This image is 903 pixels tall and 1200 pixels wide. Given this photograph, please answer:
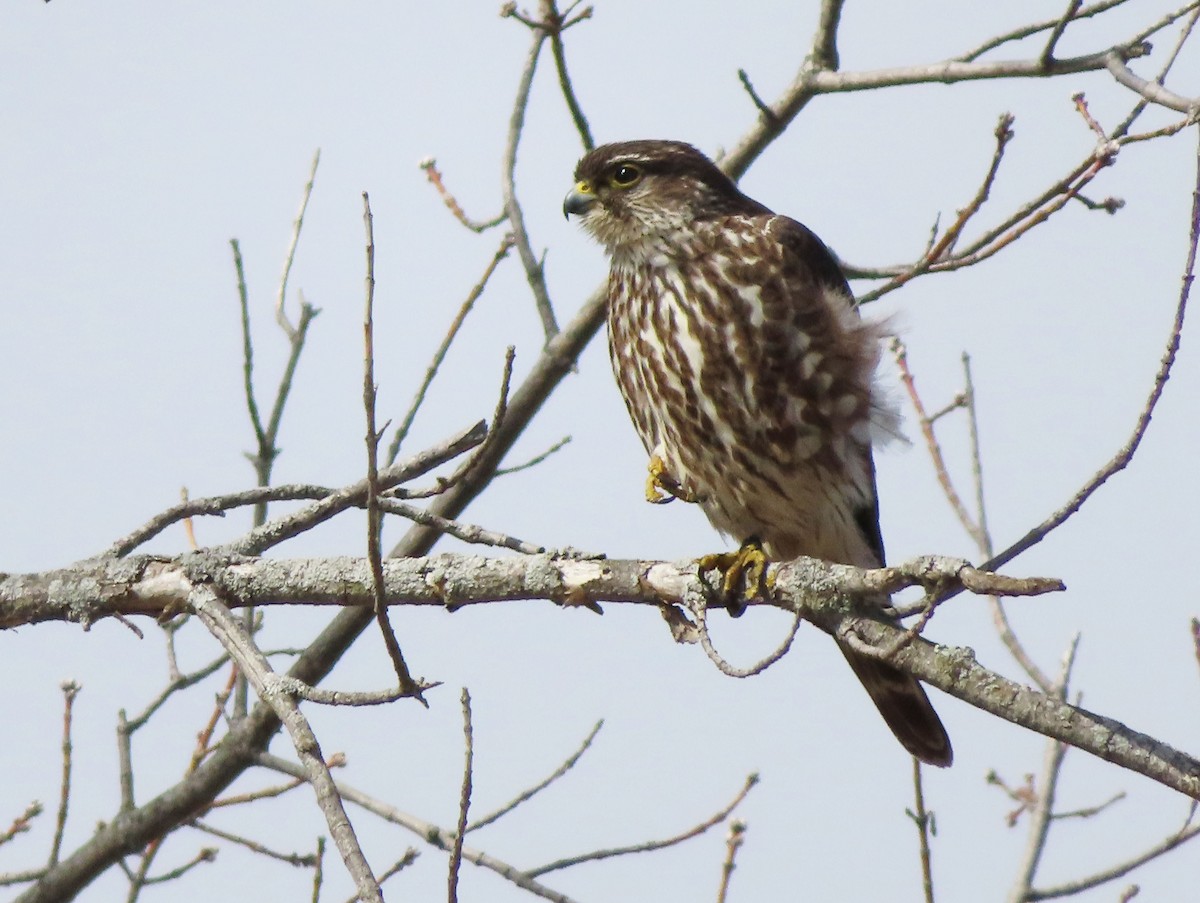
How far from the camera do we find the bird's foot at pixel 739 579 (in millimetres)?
3088

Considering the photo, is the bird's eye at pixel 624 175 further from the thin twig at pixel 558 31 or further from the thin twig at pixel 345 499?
the thin twig at pixel 345 499

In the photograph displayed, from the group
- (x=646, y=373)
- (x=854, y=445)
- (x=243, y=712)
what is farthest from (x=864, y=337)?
(x=243, y=712)

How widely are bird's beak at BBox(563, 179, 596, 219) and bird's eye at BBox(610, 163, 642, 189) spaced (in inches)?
3.1

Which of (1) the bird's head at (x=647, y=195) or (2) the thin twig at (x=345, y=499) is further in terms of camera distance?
(1) the bird's head at (x=647, y=195)

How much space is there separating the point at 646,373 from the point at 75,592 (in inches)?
65.6

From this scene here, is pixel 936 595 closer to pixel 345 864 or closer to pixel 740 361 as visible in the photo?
pixel 345 864

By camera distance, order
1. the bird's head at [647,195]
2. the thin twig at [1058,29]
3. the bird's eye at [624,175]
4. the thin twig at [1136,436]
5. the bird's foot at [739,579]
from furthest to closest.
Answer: the bird's eye at [624,175], the bird's head at [647,195], the thin twig at [1058,29], the bird's foot at [739,579], the thin twig at [1136,436]

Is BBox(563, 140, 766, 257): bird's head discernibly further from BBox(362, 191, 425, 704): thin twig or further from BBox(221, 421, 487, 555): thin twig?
BBox(362, 191, 425, 704): thin twig

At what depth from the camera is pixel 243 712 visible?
4.06 m

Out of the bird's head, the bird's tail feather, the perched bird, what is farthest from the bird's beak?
the bird's tail feather

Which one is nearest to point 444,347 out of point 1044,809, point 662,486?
point 662,486

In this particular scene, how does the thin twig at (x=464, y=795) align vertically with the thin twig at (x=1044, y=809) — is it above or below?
below

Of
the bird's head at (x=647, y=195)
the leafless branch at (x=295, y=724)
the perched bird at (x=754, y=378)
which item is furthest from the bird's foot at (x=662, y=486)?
the leafless branch at (x=295, y=724)

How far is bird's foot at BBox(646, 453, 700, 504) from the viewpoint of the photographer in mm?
3846
